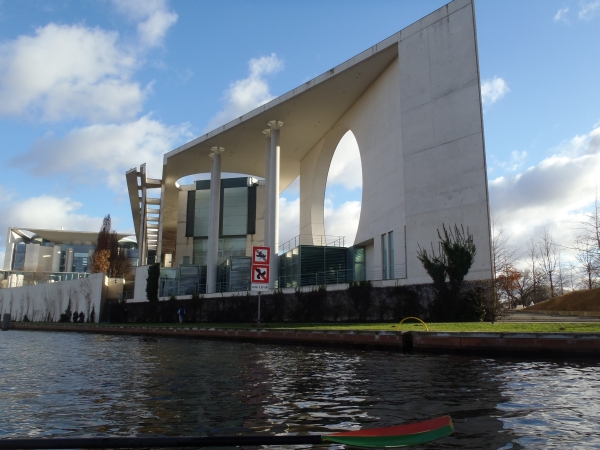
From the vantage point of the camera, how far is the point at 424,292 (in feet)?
71.5

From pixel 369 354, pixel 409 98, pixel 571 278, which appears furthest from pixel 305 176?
pixel 369 354

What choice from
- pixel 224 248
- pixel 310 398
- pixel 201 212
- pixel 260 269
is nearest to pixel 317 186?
pixel 224 248

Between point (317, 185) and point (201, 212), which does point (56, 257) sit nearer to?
point (201, 212)

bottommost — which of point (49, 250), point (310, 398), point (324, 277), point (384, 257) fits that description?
point (310, 398)

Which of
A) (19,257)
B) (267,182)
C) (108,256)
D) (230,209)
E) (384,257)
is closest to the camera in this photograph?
(384,257)

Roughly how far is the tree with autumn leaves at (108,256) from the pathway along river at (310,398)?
190 feet

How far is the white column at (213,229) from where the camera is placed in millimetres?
38938

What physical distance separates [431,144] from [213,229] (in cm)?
1974

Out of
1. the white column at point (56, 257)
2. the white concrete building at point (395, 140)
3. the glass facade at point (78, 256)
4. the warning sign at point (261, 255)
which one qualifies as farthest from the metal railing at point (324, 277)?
the white column at point (56, 257)

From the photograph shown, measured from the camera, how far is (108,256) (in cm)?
6738

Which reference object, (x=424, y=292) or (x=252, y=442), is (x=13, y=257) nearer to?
(x=424, y=292)

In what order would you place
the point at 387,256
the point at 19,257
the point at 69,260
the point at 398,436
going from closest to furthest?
the point at 398,436, the point at 387,256, the point at 69,260, the point at 19,257

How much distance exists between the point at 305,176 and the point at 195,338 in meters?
23.7

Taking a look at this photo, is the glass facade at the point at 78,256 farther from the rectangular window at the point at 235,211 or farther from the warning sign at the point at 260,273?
the warning sign at the point at 260,273
